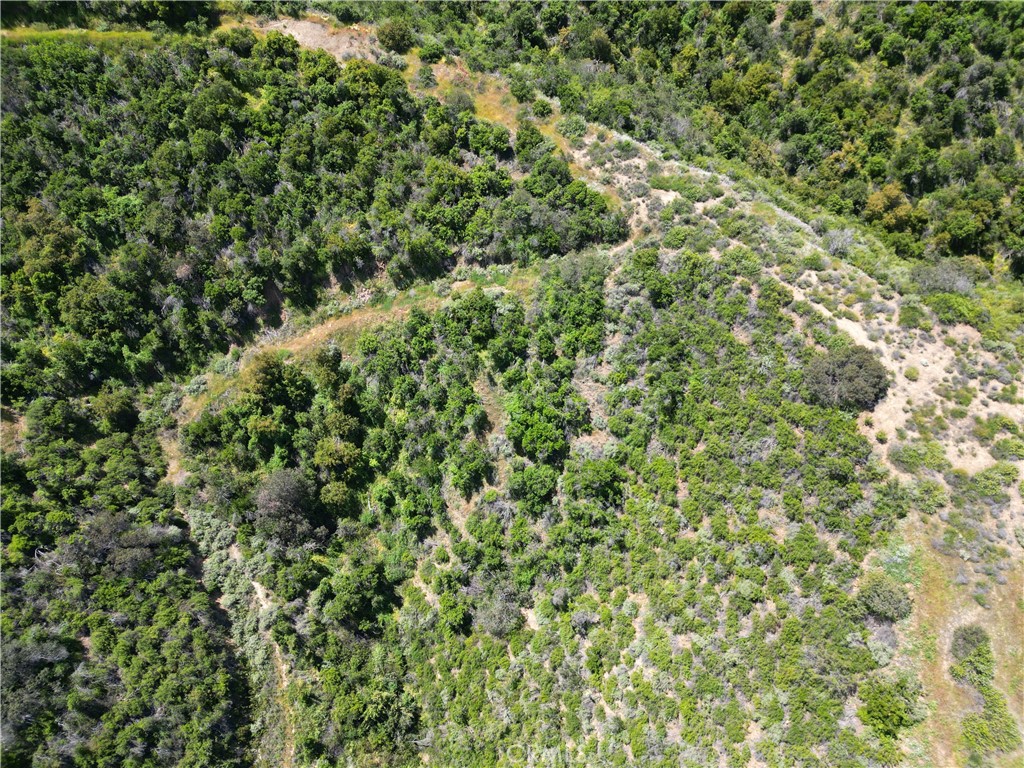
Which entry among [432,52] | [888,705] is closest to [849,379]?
[888,705]

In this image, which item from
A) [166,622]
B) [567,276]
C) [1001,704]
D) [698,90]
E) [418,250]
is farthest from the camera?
[698,90]

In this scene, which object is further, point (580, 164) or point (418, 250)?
point (580, 164)

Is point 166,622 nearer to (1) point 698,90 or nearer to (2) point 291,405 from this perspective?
(2) point 291,405

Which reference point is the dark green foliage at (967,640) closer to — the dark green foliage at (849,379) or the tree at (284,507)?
the dark green foliage at (849,379)

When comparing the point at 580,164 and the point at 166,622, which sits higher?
the point at 580,164

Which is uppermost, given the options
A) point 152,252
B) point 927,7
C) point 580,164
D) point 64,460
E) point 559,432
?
point 927,7

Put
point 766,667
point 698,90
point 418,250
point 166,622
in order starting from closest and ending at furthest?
point 766,667, point 166,622, point 418,250, point 698,90

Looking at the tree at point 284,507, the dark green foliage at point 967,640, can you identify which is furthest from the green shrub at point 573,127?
the dark green foliage at point 967,640

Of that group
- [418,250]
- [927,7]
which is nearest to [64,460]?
[418,250]
